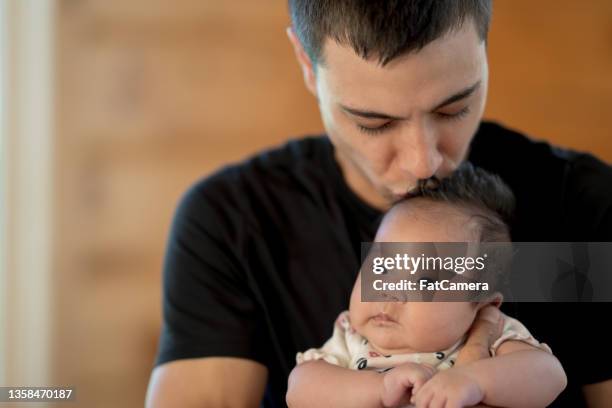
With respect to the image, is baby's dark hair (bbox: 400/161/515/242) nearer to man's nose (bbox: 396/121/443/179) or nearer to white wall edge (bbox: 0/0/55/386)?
man's nose (bbox: 396/121/443/179)

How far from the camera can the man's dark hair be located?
1.01 m

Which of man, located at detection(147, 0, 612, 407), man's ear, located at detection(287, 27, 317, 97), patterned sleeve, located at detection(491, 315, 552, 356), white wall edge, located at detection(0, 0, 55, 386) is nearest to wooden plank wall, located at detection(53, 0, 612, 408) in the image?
white wall edge, located at detection(0, 0, 55, 386)

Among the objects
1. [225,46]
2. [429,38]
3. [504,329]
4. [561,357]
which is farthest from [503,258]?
[225,46]

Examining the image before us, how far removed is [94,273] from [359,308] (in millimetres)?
1579

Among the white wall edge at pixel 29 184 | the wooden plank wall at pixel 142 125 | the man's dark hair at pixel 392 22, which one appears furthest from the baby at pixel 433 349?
the white wall edge at pixel 29 184

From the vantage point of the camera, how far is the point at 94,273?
2.42m

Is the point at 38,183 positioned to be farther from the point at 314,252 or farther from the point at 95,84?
the point at 314,252

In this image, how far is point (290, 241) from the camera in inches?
51.7

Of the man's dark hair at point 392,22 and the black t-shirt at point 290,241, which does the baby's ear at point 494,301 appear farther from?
the man's dark hair at point 392,22

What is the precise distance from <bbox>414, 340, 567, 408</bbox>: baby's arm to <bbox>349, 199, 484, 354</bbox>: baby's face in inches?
3.0

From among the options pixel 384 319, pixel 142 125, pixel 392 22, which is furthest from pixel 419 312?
pixel 142 125

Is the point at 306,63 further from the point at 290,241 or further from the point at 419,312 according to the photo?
the point at 419,312

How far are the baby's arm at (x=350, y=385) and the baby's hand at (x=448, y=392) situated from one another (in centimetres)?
2

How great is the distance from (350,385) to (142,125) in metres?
1.66
